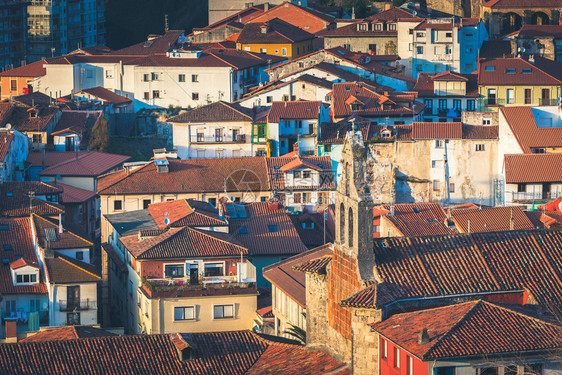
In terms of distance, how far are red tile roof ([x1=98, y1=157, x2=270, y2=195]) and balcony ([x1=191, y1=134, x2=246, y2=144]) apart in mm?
11822

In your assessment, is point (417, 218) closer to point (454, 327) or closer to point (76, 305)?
point (76, 305)

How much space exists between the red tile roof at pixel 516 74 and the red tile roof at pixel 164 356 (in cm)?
5876

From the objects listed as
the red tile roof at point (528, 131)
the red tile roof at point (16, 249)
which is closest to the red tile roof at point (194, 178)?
the red tile roof at point (16, 249)

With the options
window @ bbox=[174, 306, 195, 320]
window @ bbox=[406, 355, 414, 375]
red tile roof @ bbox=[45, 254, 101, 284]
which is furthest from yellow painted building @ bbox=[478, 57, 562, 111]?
window @ bbox=[406, 355, 414, 375]

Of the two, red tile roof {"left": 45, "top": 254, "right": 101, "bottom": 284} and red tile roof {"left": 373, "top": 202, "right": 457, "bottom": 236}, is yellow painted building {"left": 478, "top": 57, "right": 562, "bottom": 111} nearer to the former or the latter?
red tile roof {"left": 373, "top": 202, "right": 457, "bottom": 236}

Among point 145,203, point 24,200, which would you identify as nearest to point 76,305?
point 24,200

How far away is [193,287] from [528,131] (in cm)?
3456

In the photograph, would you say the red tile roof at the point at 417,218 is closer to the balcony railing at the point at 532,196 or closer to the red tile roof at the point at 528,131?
the balcony railing at the point at 532,196

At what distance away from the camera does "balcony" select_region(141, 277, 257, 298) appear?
211ft

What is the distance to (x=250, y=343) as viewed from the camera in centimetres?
5428

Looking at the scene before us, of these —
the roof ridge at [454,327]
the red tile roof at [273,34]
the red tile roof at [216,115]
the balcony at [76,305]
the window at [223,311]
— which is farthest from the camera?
the red tile roof at [273,34]

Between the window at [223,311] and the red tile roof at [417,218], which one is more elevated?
the red tile roof at [417,218]

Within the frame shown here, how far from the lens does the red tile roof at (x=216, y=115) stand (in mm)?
101438

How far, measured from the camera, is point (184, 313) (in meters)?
64.3
